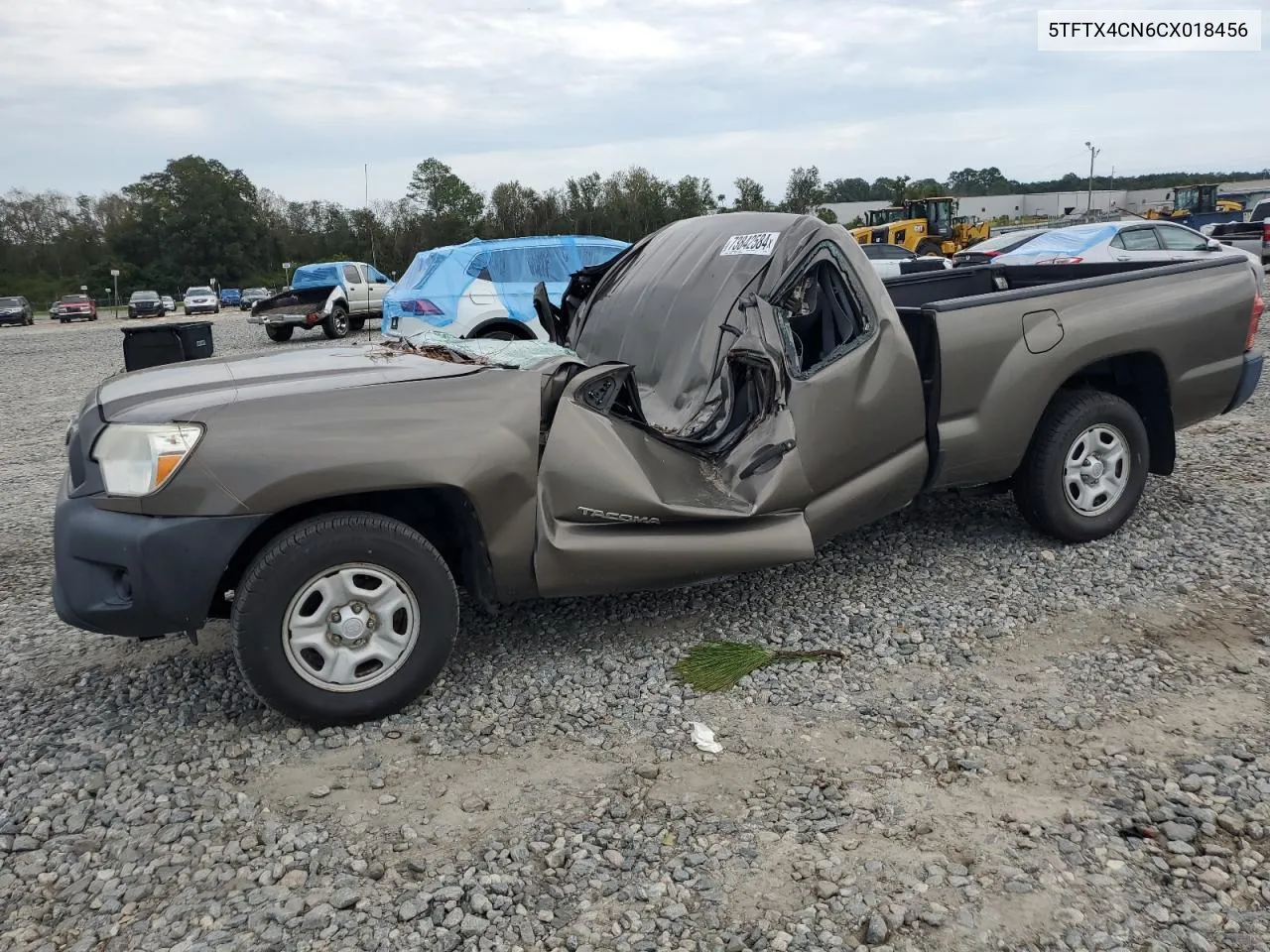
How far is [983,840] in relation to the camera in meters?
2.68

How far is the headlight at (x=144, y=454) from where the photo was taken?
3.06 metres

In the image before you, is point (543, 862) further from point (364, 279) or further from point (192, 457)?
point (364, 279)

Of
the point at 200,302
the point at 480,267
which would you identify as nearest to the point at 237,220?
the point at 200,302

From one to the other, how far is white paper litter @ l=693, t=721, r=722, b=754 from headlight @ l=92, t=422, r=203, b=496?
1.87 m

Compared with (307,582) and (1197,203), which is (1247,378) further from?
(1197,203)

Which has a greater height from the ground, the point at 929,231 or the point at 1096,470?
the point at 929,231

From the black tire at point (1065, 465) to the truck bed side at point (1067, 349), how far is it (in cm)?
15

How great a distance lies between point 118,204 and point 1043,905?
97.0 m

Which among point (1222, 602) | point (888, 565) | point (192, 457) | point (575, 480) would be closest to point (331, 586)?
point (192, 457)

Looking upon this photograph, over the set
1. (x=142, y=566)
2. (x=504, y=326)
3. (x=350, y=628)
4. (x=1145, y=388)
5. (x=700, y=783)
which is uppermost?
(x=504, y=326)

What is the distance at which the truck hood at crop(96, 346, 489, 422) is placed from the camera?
3.23 meters

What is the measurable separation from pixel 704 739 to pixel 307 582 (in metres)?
1.40

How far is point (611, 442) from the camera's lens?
3613mm

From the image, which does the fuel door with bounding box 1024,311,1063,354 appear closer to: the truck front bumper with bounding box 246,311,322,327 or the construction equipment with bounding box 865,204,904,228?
the truck front bumper with bounding box 246,311,322,327
